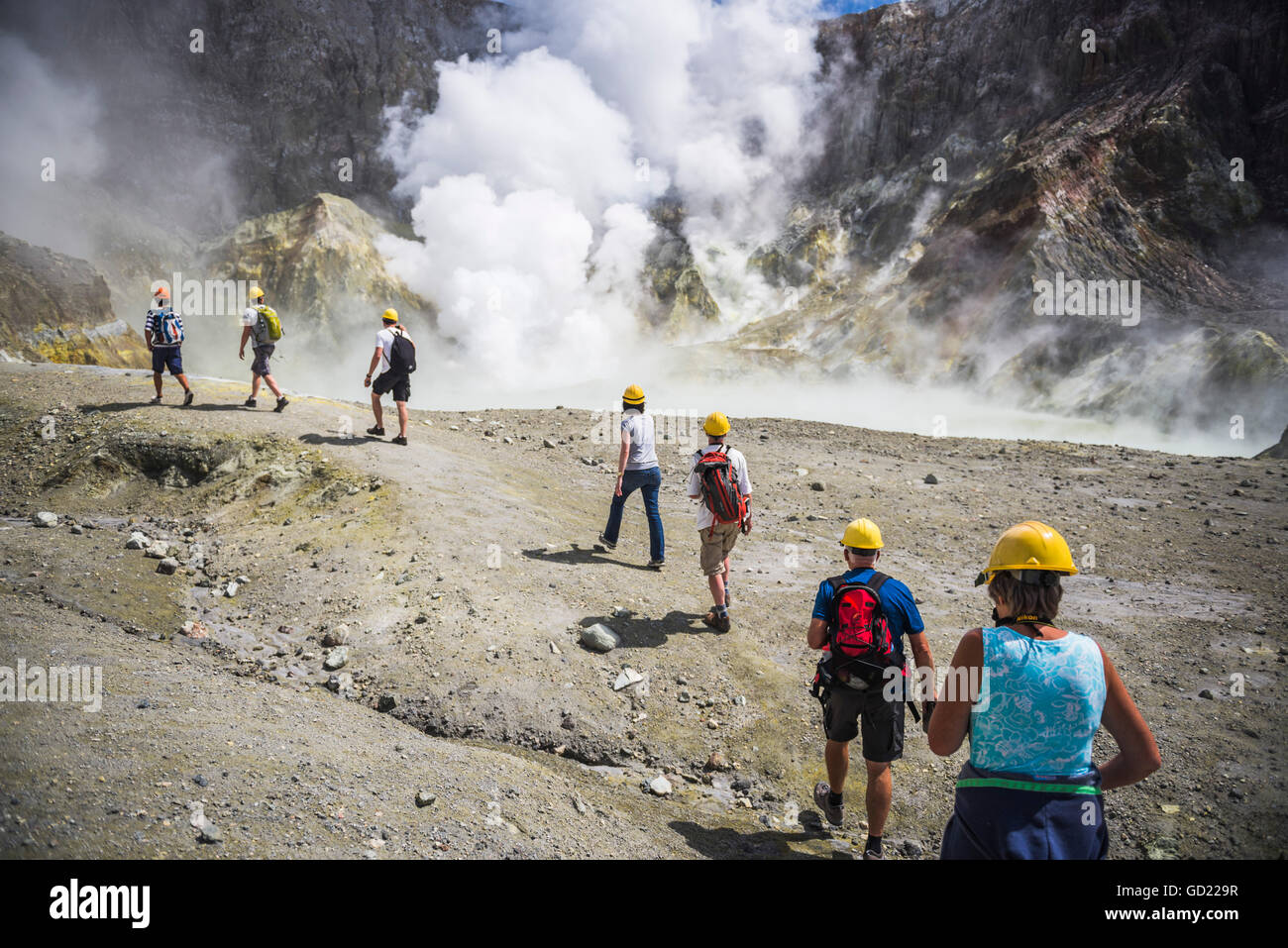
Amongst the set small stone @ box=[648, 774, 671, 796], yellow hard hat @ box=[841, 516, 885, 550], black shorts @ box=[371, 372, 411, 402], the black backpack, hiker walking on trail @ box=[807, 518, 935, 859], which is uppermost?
the black backpack

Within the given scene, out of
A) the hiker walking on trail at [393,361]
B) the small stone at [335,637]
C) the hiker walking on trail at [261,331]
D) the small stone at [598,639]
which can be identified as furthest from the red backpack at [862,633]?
the hiker walking on trail at [261,331]

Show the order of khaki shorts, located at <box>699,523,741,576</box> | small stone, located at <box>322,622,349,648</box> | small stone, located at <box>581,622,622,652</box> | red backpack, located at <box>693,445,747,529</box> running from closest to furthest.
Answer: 1. small stone, located at <box>322,622,349,648</box>
2. small stone, located at <box>581,622,622,652</box>
3. red backpack, located at <box>693,445,747,529</box>
4. khaki shorts, located at <box>699,523,741,576</box>

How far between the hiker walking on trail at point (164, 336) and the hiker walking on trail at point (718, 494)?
23.9 ft

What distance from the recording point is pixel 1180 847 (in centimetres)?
434

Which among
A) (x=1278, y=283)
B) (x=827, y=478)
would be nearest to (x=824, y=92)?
(x=1278, y=283)

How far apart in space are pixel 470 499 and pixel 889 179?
134ft

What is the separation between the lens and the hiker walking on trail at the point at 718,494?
5957mm

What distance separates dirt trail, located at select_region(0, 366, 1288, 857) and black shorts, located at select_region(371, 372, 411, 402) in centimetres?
72

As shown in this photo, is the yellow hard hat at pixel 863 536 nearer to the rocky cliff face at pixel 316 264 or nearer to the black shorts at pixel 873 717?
the black shorts at pixel 873 717

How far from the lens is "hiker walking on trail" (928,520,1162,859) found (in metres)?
2.19

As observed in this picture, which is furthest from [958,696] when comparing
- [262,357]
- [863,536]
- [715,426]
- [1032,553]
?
[262,357]

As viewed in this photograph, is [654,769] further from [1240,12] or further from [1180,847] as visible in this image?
[1240,12]

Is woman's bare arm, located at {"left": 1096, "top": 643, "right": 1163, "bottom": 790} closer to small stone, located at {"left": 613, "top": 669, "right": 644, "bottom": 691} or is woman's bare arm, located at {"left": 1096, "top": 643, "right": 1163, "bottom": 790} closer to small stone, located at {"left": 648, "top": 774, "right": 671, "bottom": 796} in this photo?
small stone, located at {"left": 648, "top": 774, "right": 671, "bottom": 796}

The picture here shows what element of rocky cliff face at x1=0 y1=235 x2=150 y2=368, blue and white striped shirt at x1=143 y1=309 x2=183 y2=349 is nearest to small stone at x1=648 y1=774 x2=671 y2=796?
blue and white striped shirt at x1=143 y1=309 x2=183 y2=349
